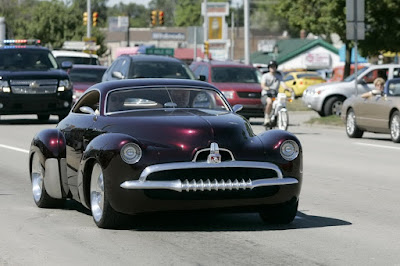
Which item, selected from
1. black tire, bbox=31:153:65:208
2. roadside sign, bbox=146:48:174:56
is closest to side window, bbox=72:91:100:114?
black tire, bbox=31:153:65:208

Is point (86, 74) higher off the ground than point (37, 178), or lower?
higher

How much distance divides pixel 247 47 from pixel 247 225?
119ft

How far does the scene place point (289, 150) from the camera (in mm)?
10031

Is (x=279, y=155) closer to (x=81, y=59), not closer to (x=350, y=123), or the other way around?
(x=350, y=123)

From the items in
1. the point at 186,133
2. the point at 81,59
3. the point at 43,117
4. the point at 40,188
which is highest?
the point at 81,59

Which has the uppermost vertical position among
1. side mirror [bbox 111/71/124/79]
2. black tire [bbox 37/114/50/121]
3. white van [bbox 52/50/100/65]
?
white van [bbox 52/50/100/65]

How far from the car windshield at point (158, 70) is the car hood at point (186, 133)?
16154mm

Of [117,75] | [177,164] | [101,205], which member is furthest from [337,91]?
[177,164]

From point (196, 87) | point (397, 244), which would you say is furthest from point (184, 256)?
point (196, 87)

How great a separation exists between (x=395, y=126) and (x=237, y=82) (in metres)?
9.22

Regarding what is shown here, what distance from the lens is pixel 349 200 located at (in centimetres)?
1262

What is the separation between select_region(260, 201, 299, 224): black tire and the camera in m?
10.1

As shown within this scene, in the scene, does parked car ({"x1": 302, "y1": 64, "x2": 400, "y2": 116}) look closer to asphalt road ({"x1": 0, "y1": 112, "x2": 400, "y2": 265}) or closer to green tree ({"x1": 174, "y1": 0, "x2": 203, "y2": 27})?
asphalt road ({"x1": 0, "y1": 112, "x2": 400, "y2": 265})

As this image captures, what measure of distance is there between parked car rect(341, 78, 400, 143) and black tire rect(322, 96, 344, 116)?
8.17 metres
